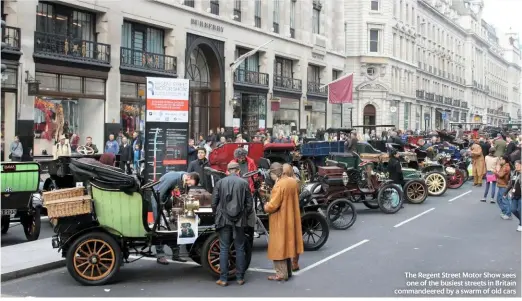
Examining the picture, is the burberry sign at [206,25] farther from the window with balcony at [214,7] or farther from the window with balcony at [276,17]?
the window with balcony at [276,17]

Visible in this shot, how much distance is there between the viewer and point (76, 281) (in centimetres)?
880

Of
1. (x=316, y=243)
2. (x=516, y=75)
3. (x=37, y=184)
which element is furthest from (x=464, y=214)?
(x=516, y=75)

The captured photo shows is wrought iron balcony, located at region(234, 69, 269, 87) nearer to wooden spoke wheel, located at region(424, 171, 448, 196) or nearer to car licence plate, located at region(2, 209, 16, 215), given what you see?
wooden spoke wheel, located at region(424, 171, 448, 196)

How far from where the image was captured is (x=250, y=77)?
3744 cm

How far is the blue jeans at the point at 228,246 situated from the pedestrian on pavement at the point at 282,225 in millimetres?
436

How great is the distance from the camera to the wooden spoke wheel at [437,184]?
20.3m

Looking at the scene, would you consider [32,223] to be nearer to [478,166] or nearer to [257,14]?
[478,166]

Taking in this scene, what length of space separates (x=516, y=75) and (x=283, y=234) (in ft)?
460

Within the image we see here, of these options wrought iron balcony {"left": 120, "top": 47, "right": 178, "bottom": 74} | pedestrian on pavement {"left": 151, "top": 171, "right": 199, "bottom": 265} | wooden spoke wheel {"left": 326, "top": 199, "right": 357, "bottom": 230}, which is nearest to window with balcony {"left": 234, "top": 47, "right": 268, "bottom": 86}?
wrought iron balcony {"left": 120, "top": 47, "right": 178, "bottom": 74}

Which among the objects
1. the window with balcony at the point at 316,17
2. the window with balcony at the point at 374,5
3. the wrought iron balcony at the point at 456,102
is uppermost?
the window with balcony at the point at 374,5

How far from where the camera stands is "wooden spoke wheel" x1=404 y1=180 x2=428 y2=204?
18.1 metres

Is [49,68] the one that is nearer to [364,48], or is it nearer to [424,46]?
[364,48]

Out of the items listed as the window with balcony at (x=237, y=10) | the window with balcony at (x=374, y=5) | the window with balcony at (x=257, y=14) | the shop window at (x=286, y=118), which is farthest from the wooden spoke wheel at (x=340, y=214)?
the window with balcony at (x=374, y=5)

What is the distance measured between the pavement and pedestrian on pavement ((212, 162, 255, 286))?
33 centimetres
